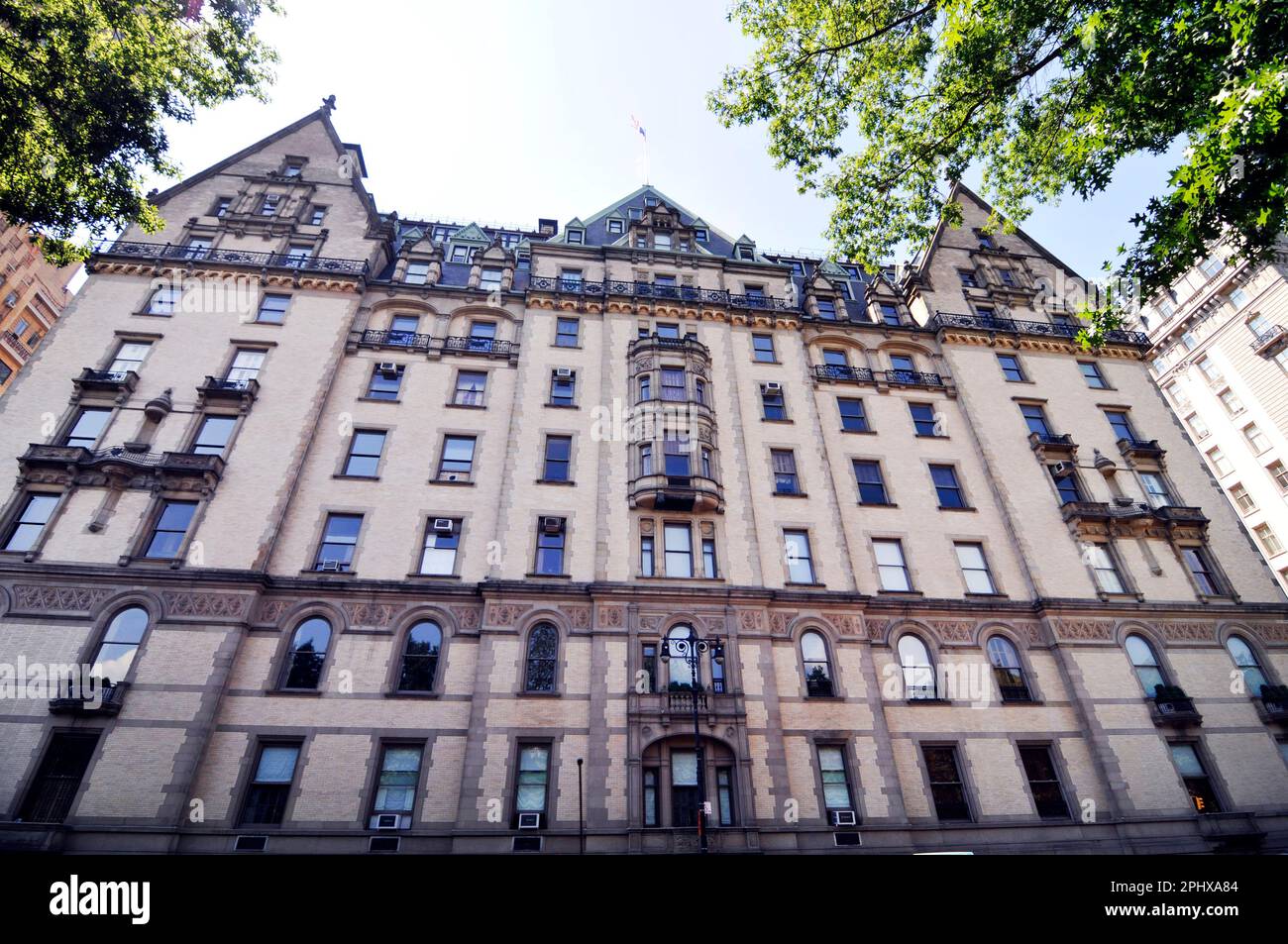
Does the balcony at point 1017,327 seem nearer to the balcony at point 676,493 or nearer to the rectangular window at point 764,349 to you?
the rectangular window at point 764,349

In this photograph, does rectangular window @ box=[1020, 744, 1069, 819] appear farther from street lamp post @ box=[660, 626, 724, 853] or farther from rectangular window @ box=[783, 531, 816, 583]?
street lamp post @ box=[660, 626, 724, 853]

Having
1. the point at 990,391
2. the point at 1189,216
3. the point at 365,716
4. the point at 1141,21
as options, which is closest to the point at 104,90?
the point at 365,716

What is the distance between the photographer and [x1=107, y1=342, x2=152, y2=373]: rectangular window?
26.0 meters

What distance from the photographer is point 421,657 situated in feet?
69.9

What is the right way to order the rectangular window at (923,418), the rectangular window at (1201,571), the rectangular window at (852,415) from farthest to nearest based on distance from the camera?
the rectangular window at (923,418)
the rectangular window at (852,415)
the rectangular window at (1201,571)

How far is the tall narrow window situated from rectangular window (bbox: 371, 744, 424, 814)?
10.4 m

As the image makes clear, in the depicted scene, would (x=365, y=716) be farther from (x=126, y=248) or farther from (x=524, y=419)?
(x=126, y=248)

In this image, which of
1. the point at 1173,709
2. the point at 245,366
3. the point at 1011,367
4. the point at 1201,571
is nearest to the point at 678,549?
the point at 1173,709

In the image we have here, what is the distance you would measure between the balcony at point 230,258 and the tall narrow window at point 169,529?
1287 cm

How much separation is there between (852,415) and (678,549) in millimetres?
12063

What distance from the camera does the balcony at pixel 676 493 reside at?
24328 millimetres

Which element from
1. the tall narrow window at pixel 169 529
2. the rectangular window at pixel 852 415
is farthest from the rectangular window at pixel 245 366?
the rectangular window at pixel 852 415

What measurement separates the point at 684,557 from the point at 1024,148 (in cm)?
1792
